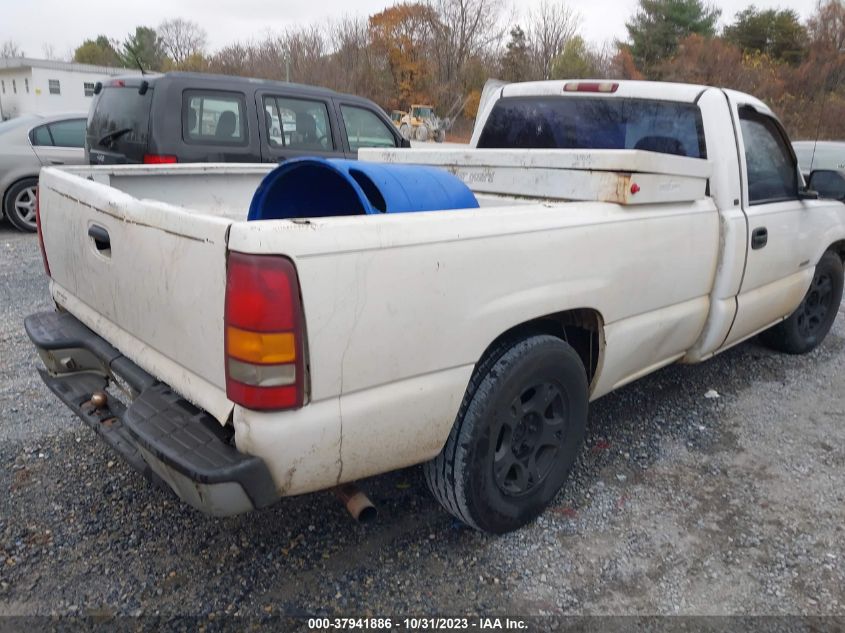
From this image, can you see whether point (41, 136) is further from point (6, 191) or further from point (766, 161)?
point (766, 161)

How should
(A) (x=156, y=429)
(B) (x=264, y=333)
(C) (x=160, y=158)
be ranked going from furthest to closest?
(C) (x=160, y=158) → (A) (x=156, y=429) → (B) (x=264, y=333)

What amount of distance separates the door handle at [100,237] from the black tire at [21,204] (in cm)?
704

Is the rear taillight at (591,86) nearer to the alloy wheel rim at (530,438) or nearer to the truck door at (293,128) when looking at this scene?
the alloy wheel rim at (530,438)

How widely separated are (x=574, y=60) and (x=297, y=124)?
4190 cm

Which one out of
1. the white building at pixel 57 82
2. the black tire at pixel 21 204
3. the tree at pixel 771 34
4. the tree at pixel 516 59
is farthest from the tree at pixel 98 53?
the black tire at pixel 21 204

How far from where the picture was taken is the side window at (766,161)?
383 centimetres

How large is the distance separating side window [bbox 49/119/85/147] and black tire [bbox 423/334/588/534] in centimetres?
851

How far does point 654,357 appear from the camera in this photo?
132 inches

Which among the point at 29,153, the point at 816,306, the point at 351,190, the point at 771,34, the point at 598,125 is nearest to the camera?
the point at 351,190

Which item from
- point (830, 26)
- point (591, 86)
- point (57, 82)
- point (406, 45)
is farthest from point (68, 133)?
point (406, 45)

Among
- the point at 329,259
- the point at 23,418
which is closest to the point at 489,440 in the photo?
the point at 329,259

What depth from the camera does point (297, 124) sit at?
23.9 ft

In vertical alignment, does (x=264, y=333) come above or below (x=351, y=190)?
below

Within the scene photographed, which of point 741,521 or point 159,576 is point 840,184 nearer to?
point 741,521
